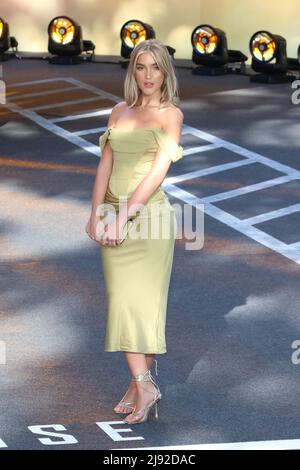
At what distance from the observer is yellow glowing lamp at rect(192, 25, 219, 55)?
14.6m

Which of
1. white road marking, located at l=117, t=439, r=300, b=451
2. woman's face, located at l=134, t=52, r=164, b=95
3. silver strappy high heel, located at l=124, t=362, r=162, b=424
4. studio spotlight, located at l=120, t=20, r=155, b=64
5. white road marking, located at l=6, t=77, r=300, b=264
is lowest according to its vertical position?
white road marking, located at l=117, t=439, r=300, b=451

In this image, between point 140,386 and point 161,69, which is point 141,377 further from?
point 161,69

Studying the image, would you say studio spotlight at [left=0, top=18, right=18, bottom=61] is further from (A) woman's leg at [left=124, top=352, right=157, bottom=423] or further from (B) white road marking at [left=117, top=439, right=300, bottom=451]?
(B) white road marking at [left=117, top=439, right=300, bottom=451]

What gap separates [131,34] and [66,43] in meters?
0.94

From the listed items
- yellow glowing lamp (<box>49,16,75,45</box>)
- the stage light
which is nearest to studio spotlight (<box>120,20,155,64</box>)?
the stage light

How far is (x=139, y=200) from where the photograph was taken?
464 centimetres

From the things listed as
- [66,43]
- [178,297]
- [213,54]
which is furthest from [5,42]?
[178,297]

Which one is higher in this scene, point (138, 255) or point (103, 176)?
point (103, 176)

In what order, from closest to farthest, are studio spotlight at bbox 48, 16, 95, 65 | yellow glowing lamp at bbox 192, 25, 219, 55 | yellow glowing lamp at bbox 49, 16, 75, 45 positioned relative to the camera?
yellow glowing lamp at bbox 192, 25, 219, 55 → studio spotlight at bbox 48, 16, 95, 65 → yellow glowing lamp at bbox 49, 16, 75, 45

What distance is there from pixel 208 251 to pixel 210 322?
4.44 ft

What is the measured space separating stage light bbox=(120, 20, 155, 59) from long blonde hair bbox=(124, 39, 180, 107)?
1060 centimetres

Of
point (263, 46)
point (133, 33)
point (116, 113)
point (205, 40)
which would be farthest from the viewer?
point (133, 33)
